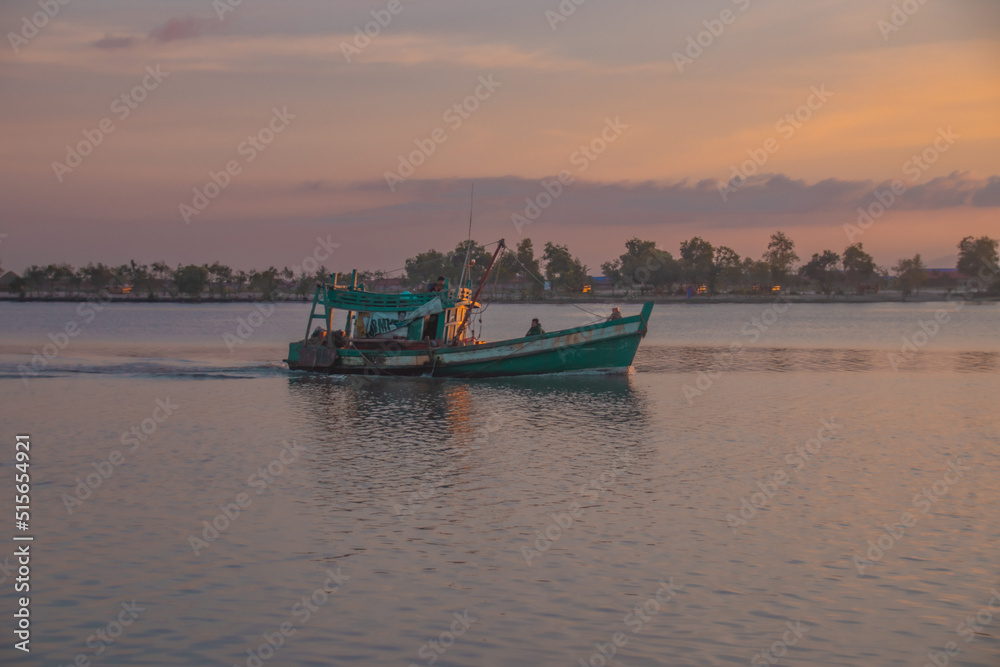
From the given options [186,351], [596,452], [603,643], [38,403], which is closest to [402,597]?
[603,643]

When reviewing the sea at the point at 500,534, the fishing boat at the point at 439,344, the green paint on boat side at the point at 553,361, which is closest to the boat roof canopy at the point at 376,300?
the fishing boat at the point at 439,344

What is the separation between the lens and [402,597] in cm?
1132

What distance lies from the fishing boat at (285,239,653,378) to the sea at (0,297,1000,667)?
24.7ft

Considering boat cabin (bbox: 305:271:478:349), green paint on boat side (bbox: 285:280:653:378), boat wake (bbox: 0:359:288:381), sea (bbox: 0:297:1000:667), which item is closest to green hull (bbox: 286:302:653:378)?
green paint on boat side (bbox: 285:280:653:378)

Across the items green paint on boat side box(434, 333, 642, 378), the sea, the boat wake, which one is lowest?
the boat wake

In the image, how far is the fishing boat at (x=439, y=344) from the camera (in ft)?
126

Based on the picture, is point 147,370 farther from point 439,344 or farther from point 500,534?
point 500,534

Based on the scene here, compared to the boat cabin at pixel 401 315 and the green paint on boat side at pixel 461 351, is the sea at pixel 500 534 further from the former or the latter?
the boat cabin at pixel 401 315

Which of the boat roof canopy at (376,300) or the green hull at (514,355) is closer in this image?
the green hull at (514,355)

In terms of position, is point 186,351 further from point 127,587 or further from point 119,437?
point 127,587

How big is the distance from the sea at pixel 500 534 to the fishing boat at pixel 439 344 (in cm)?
752

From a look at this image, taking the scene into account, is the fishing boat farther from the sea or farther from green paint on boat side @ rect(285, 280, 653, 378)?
the sea

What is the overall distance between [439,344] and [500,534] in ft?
85.2

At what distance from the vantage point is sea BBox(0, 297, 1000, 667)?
33.1 ft
